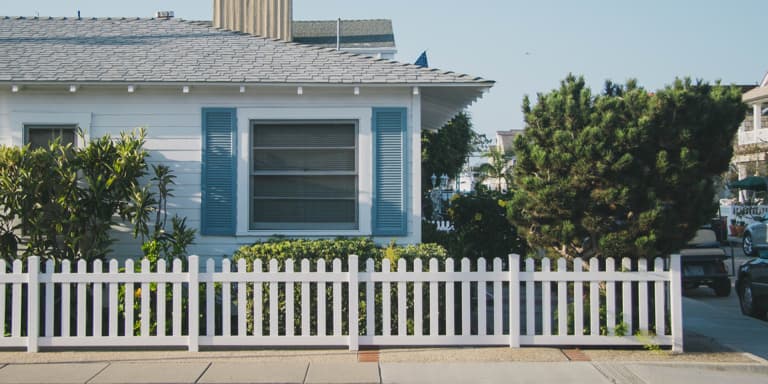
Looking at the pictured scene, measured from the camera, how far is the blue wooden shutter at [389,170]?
9.80m

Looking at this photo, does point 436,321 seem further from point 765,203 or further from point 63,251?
point 765,203

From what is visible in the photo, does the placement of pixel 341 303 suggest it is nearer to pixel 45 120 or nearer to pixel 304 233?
pixel 304 233

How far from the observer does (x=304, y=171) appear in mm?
10094

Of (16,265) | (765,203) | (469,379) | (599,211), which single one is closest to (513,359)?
(469,379)

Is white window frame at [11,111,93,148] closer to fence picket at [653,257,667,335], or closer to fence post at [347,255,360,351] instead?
fence post at [347,255,360,351]

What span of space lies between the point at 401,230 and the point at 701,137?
382 centimetres

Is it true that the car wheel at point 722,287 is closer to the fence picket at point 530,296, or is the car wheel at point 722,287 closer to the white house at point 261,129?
the white house at point 261,129

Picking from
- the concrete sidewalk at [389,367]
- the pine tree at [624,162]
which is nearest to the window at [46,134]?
the concrete sidewalk at [389,367]

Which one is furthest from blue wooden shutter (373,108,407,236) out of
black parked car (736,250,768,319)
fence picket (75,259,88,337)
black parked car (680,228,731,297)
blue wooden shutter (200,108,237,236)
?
black parked car (680,228,731,297)

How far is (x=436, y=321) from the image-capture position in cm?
789

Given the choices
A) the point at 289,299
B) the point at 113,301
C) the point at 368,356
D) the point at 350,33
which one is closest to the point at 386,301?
the point at 368,356

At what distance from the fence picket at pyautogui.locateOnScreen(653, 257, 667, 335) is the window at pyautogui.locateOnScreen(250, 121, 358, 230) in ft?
13.1

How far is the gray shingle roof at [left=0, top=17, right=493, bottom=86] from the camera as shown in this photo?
382 inches

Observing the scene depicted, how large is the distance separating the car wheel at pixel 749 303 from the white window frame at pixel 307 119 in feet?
20.9
